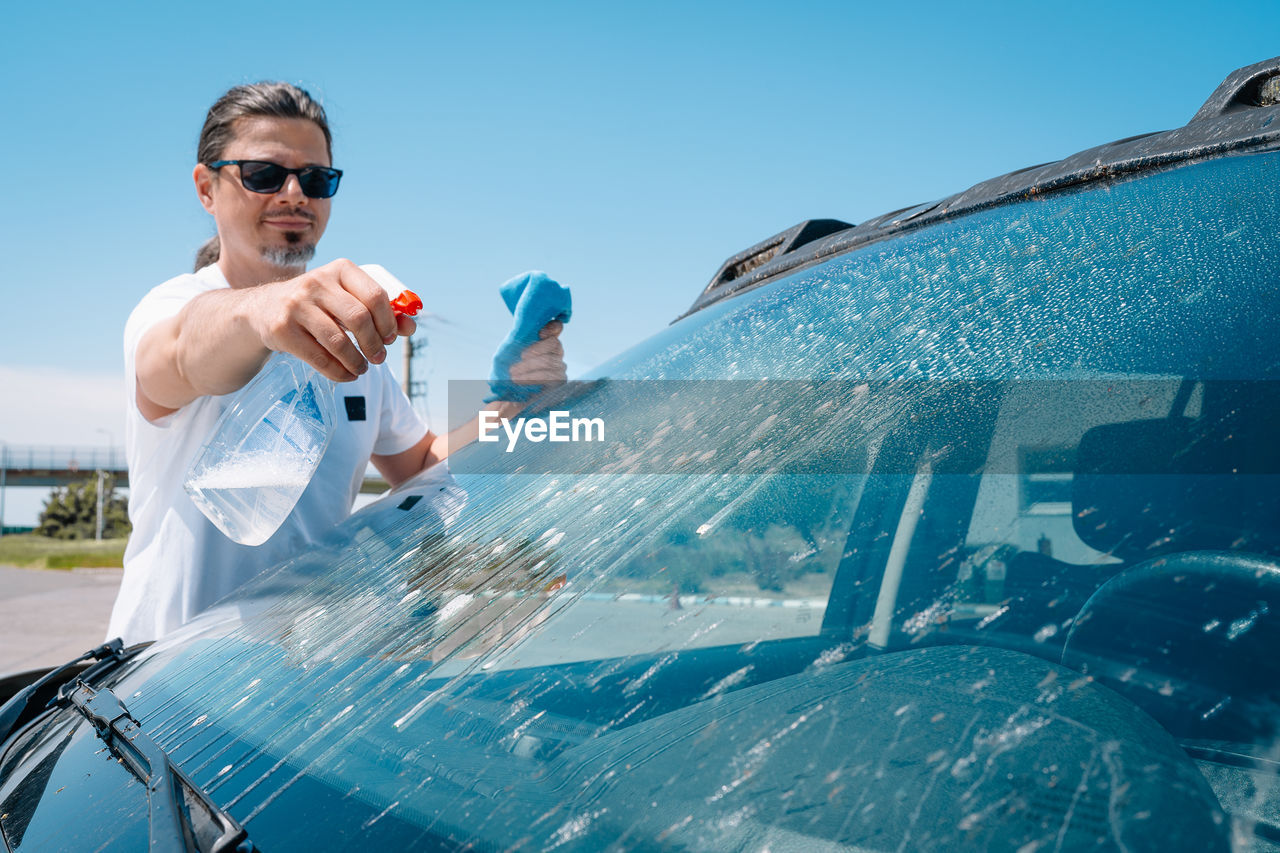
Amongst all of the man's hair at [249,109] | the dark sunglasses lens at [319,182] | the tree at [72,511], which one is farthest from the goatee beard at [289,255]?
the tree at [72,511]

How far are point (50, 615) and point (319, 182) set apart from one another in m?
9.50

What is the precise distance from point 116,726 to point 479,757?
467 millimetres

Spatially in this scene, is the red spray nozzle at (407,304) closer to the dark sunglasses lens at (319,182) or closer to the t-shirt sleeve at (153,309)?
the t-shirt sleeve at (153,309)

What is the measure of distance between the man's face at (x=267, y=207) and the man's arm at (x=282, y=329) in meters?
0.38

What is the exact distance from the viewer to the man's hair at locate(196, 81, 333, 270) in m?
1.69

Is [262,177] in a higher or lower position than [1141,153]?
higher

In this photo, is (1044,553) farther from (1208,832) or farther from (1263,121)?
(1263,121)

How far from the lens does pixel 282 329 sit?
1.03 metres

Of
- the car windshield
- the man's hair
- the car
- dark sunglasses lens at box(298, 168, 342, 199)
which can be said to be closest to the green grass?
the man's hair

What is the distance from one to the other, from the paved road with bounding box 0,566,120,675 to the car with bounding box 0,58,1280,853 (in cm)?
439

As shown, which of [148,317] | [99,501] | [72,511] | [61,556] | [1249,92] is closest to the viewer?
[1249,92]

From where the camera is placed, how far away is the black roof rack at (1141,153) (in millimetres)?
930

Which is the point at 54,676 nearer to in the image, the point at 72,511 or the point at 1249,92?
the point at 1249,92

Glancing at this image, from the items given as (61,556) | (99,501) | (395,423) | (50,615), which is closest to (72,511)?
(99,501)
